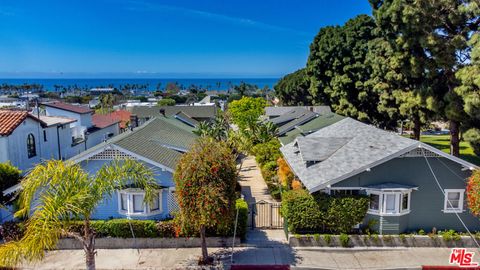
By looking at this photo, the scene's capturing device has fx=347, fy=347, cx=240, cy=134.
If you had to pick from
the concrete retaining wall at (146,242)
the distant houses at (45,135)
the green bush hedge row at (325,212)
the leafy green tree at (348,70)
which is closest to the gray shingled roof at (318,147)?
the green bush hedge row at (325,212)

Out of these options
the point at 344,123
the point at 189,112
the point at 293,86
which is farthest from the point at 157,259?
the point at 293,86

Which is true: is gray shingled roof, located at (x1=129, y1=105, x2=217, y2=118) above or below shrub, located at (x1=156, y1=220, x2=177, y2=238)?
above

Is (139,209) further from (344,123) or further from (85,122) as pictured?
(85,122)

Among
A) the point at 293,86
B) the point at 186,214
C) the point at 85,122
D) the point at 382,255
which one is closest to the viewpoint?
the point at 186,214

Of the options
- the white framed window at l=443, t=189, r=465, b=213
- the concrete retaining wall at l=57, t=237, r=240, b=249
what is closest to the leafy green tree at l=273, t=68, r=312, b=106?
the white framed window at l=443, t=189, r=465, b=213

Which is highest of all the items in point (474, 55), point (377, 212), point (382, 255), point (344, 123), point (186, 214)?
point (474, 55)

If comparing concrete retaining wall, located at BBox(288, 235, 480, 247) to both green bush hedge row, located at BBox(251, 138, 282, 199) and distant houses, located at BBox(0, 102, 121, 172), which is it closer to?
green bush hedge row, located at BBox(251, 138, 282, 199)
